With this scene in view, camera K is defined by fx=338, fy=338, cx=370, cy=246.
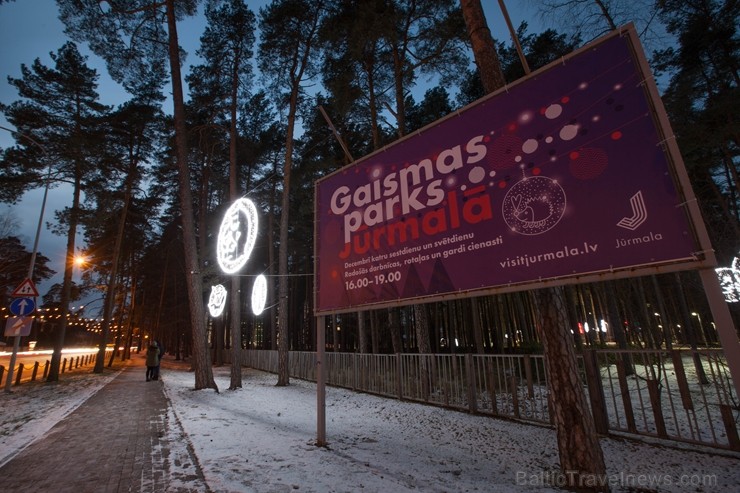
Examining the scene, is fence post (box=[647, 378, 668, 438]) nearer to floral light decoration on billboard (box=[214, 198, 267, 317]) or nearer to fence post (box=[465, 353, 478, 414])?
fence post (box=[465, 353, 478, 414])

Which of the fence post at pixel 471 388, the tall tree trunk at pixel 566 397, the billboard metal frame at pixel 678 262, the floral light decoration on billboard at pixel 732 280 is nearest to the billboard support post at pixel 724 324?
the billboard metal frame at pixel 678 262

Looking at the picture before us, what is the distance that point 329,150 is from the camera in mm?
18969

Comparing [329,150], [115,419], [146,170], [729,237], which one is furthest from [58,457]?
[729,237]

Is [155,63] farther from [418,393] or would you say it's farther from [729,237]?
[729,237]

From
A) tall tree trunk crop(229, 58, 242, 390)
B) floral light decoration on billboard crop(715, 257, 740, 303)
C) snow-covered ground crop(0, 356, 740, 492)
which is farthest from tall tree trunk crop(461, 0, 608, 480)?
floral light decoration on billboard crop(715, 257, 740, 303)

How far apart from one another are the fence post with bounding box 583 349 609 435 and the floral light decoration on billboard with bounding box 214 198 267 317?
26.3 ft

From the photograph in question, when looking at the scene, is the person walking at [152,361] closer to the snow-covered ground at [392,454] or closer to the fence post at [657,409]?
the snow-covered ground at [392,454]

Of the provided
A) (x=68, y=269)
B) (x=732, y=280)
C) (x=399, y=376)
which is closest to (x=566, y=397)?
(x=399, y=376)

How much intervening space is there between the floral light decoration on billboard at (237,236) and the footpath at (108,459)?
4070 mm

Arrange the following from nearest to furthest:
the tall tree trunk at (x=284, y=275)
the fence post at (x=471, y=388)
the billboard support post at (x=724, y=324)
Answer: the billboard support post at (x=724, y=324) → the fence post at (x=471, y=388) → the tall tree trunk at (x=284, y=275)

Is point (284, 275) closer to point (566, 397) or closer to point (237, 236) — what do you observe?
point (237, 236)

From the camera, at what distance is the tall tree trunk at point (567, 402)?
3.50 meters

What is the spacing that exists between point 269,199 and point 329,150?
4981 millimetres

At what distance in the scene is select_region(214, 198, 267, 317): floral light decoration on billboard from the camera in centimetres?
938
